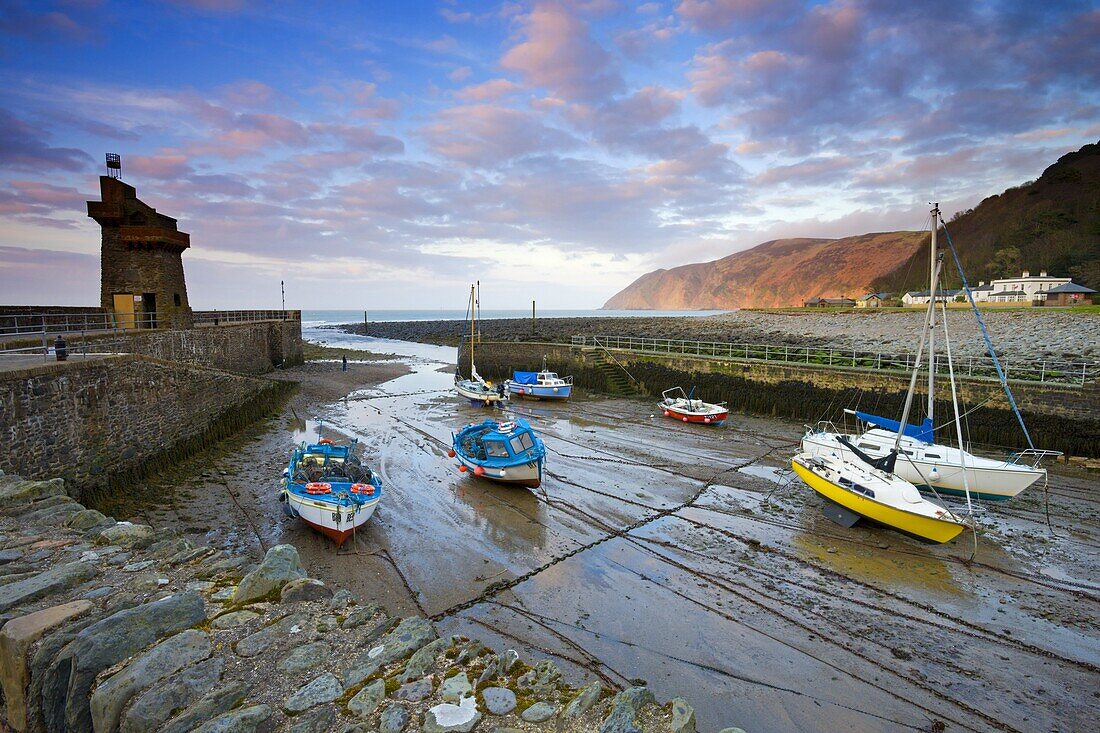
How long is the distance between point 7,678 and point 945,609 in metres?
13.2

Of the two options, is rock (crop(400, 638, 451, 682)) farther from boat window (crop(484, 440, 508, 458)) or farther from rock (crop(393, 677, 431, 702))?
boat window (crop(484, 440, 508, 458))

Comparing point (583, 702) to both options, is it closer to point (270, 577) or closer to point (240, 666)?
point (240, 666)

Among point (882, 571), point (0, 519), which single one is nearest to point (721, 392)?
point (882, 571)

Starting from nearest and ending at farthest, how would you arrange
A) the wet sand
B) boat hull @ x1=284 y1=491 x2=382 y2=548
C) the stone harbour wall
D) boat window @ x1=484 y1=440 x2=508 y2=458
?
the stone harbour wall → the wet sand → boat hull @ x1=284 y1=491 x2=382 y2=548 → boat window @ x1=484 y1=440 x2=508 y2=458

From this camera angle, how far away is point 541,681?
480 centimetres

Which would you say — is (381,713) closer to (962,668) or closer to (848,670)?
(848,670)

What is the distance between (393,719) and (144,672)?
2047 millimetres

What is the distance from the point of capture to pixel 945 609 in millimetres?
9219

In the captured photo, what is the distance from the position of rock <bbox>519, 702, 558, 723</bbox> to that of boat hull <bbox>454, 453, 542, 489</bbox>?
10.3 meters

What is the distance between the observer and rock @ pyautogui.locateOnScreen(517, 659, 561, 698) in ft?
15.3

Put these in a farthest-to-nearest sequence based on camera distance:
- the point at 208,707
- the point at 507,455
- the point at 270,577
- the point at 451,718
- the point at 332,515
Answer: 1. the point at 507,455
2. the point at 332,515
3. the point at 270,577
4. the point at 451,718
5. the point at 208,707

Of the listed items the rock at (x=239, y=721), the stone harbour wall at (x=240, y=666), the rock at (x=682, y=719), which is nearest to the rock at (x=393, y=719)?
the stone harbour wall at (x=240, y=666)

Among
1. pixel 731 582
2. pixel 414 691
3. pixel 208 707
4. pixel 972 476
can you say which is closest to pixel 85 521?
pixel 208 707

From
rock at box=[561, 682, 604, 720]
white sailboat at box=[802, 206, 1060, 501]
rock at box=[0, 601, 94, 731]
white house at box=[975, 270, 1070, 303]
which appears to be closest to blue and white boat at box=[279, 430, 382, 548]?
rock at box=[0, 601, 94, 731]
